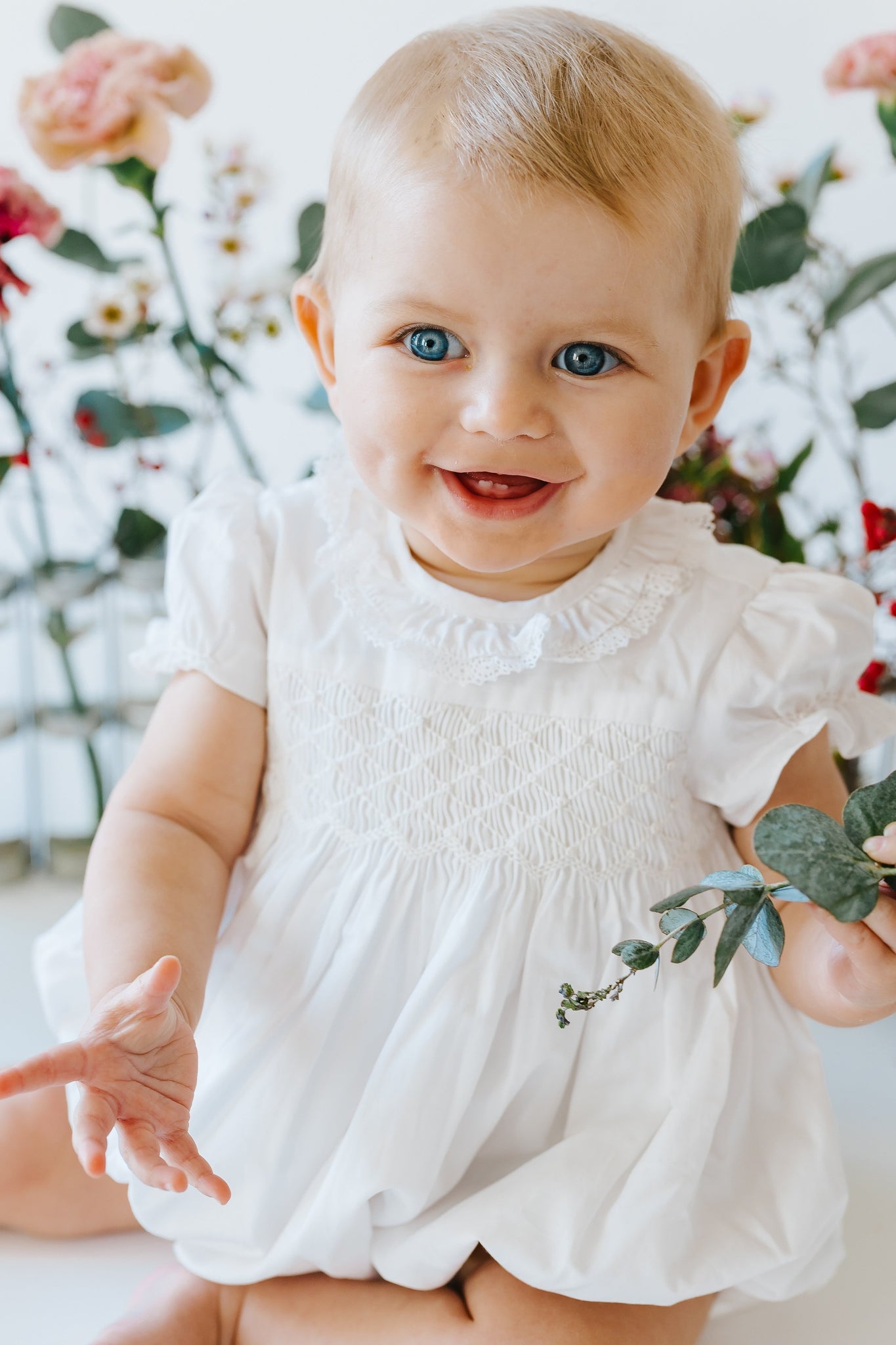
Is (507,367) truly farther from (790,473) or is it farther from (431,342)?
(790,473)

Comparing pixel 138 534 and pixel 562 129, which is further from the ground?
pixel 562 129

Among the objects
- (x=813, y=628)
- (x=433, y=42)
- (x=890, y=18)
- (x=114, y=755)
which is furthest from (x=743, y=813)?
(x=890, y=18)

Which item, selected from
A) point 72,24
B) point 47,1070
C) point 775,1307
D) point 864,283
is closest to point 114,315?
point 72,24

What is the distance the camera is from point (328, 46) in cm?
124

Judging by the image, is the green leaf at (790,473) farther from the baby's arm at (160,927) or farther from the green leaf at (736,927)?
the green leaf at (736,927)

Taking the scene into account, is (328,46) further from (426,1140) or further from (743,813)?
(426,1140)

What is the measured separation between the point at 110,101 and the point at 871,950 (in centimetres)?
90

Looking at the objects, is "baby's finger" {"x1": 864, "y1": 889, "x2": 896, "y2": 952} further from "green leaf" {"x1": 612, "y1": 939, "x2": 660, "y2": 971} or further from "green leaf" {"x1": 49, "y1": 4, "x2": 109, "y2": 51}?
"green leaf" {"x1": 49, "y1": 4, "x2": 109, "y2": 51}

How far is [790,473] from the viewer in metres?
1.22

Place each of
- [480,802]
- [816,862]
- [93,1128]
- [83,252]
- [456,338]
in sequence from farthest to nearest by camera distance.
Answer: [83,252]
[480,802]
[456,338]
[93,1128]
[816,862]

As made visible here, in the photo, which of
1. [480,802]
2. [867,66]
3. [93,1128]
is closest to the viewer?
[93,1128]

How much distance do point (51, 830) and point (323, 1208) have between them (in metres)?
0.68

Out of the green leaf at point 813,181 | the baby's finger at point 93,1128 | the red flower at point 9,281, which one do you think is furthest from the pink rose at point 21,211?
the baby's finger at point 93,1128

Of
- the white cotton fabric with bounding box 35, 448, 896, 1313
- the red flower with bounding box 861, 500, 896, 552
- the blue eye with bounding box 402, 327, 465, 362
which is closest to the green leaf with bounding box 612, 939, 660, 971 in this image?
the white cotton fabric with bounding box 35, 448, 896, 1313
